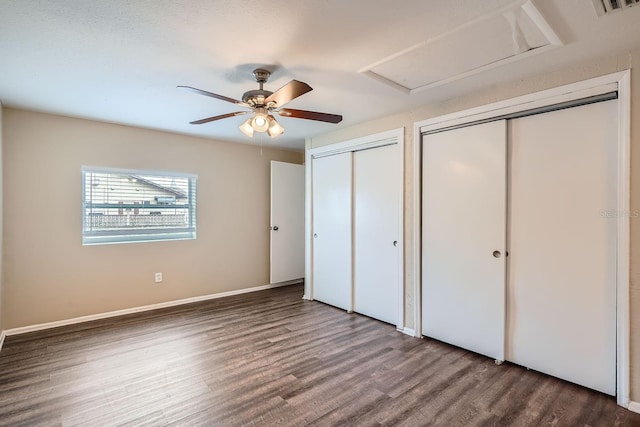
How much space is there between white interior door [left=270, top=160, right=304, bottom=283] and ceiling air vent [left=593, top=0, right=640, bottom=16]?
390cm

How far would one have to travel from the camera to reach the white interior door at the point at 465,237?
8.50 ft

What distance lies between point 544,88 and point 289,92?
1844 millimetres

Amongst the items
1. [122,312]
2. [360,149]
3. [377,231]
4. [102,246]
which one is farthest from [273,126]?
[122,312]

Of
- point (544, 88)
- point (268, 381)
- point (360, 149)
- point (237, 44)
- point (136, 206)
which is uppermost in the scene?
point (237, 44)

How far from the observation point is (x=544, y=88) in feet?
7.55

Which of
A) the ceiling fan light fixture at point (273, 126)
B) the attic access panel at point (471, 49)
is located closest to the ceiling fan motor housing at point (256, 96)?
the ceiling fan light fixture at point (273, 126)

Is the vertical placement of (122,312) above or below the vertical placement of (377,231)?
below

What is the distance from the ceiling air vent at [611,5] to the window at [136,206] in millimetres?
4095

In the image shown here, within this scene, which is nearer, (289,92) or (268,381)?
(289,92)

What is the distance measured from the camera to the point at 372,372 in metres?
2.42

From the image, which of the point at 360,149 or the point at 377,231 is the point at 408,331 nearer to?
the point at 377,231

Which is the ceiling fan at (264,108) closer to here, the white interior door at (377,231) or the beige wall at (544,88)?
the beige wall at (544,88)

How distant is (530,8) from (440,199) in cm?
163

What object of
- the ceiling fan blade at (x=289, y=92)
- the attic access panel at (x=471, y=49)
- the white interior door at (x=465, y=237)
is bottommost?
the white interior door at (x=465, y=237)
